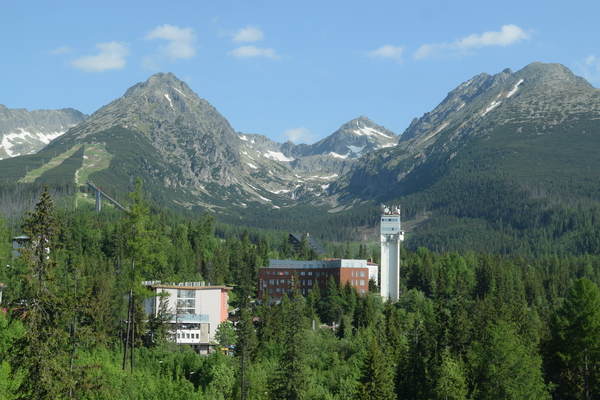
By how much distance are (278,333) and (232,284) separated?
63.7 meters

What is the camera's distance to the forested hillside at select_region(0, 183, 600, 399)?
126 ft

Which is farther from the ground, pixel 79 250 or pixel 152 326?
pixel 79 250

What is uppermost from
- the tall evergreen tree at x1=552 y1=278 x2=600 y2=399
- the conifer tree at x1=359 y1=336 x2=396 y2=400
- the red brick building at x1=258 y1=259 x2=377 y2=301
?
the red brick building at x1=258 y1=259 x2=377 y2=301

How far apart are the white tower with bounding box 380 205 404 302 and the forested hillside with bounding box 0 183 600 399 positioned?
1316cm

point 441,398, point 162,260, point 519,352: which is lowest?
point 441,398

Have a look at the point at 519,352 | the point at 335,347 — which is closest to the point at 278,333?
the point at 335,347

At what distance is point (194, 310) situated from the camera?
133 meters

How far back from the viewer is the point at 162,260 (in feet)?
214

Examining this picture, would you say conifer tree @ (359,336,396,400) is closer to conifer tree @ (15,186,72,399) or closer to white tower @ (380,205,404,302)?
conifer tree @ (15,186,72,399)

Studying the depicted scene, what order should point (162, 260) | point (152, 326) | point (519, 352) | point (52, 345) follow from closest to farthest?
point (52, 345), point (162, 260), point (519, 352), point (152, 326)

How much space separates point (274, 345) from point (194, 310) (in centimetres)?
2916

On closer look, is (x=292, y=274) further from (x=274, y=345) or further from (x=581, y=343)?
(x=581, y=343)

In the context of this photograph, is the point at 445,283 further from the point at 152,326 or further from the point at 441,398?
the point at 441,398

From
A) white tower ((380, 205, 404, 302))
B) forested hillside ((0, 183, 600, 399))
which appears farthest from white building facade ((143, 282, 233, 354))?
white tower ((380, 205, 404, 302))
